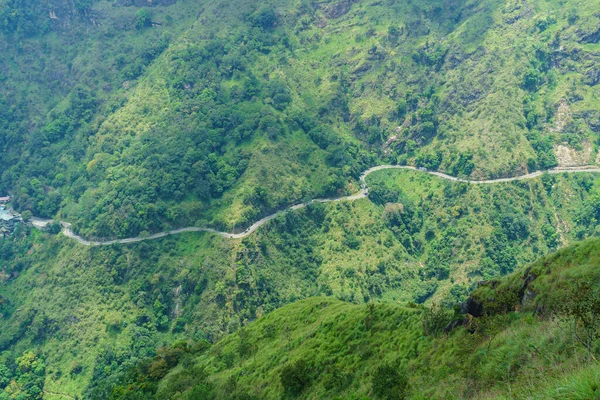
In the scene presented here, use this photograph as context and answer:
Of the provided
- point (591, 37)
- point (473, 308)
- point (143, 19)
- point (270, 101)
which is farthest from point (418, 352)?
point (143, 19)

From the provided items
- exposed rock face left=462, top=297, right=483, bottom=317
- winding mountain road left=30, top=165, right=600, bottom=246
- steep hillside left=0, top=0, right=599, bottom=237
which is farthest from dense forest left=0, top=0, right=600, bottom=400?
exposed rock face left=462, top=297, right=483, bottom=317

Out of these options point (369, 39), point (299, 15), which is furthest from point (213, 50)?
point (369, 39)

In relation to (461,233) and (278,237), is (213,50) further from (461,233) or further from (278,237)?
(461,233)

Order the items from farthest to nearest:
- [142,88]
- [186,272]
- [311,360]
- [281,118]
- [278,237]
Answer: [142,88] → [281,118] → [278,237] → [186,272] → [311,360]

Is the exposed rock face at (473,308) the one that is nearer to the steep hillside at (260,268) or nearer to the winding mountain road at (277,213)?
the steep hillside at (260,268)

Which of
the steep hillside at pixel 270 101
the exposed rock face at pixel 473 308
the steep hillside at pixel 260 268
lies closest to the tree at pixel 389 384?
the exposed rock face at pixel 473 308

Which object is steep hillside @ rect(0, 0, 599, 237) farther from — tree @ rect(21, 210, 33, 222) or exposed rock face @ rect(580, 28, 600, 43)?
tree @ rect(21, 210, 33, 222)

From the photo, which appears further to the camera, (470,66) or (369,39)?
(369,39)
